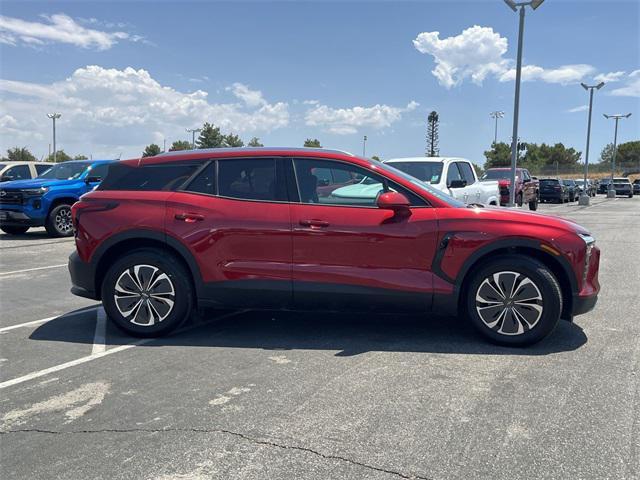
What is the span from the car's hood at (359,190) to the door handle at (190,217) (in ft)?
4.00

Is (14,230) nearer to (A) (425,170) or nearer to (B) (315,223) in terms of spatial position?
(A) (425,170)

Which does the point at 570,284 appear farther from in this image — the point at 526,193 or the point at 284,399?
the point at 526,193

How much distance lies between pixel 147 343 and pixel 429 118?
92158 mm

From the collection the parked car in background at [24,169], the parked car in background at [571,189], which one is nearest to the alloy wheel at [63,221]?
the parked car in background at [24,169]

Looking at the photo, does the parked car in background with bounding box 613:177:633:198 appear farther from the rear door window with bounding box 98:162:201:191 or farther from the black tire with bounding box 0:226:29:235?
the rear door window with bounding box 98:162:201:191

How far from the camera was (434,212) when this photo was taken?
461 cm

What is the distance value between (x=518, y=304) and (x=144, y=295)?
331cm

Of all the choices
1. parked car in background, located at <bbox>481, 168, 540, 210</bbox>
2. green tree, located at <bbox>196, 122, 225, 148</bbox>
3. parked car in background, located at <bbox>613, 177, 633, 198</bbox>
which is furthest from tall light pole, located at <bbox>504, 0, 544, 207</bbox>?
green tree, located at <bbox>196, 122, 225, 148</bbox>

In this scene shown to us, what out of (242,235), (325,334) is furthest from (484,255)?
(242,235)

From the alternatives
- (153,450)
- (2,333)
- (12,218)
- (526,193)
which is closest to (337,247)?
(153,450)

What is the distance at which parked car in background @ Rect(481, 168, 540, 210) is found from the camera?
60.5ft

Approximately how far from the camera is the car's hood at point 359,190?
4.75m

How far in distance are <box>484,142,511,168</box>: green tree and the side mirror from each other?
278 feet

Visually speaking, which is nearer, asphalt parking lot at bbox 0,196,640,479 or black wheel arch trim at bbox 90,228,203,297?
asphalt parking lot at bbox 0,196,640,479
